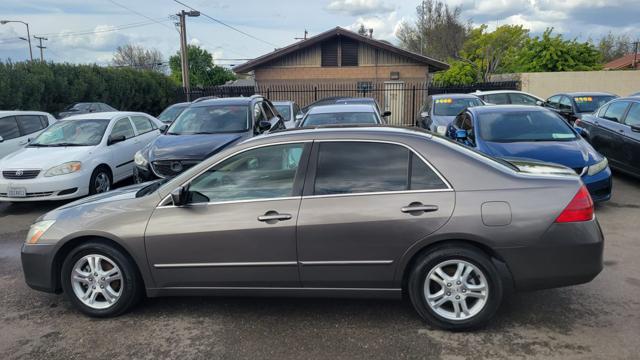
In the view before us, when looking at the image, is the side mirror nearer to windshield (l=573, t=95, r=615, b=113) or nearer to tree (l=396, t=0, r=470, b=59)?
windshield (l=573, t=95, r=615, b=113)

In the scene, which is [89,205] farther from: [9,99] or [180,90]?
[180,90]

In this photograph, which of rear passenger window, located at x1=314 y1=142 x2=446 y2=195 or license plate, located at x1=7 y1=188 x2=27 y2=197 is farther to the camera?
license plate, located at x1=7 y1=188 x2=27 y2=197

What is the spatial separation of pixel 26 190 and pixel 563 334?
7791 mm

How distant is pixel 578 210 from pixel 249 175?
8.18 ft

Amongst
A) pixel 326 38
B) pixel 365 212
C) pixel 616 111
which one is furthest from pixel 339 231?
pixel 326 38

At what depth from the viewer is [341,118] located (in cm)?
913

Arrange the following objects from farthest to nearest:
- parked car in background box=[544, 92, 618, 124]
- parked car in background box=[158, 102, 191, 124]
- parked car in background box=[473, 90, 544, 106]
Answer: parked car in background box=[473, 90, 544, 106], parked car in background box=[158, 102, 191, 124], parked car in background box=[544, 92, 618, 124]

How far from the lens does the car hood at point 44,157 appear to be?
784 centimetres

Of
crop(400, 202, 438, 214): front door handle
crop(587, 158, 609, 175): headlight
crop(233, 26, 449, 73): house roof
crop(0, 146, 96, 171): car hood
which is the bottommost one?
crop(587, 158, 609, 175): headlight

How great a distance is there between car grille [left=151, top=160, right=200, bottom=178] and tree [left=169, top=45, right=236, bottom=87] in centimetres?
4748

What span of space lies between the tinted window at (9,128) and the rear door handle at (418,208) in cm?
956

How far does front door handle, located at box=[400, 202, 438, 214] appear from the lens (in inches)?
138

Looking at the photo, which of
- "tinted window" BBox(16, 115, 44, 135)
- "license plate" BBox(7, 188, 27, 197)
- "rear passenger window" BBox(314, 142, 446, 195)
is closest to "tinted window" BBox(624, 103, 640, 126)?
"rear passenger window" BBox(314, 142, 446, 195)

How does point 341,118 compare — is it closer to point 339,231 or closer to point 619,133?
point 619,133
